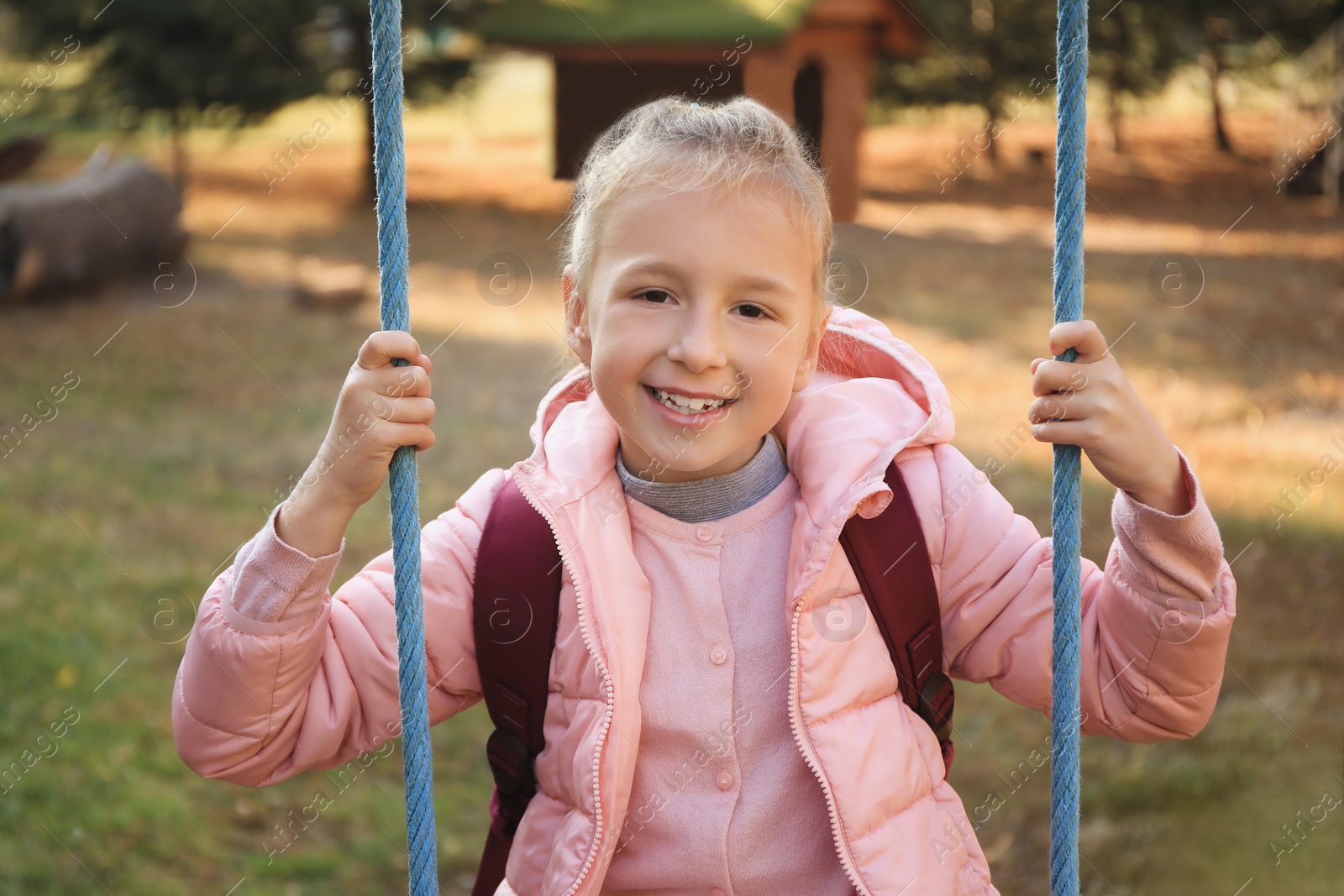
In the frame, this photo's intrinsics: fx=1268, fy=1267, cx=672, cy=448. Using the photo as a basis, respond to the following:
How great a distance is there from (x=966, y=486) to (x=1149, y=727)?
1.13 ft

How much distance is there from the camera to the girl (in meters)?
1.37

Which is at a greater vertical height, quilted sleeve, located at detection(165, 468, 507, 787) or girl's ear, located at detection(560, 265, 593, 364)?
girl's ear, located at detection(560, 265, 593, 364)

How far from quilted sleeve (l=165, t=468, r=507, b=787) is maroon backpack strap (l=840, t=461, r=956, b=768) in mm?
461

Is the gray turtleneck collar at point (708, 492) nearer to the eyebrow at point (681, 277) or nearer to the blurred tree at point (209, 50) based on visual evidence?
the eyebrow at point (681, 277)

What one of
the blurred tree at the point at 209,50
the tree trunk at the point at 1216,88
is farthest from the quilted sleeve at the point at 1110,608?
the tree trunk at the point at 1216,88

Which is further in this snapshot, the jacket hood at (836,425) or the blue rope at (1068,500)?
the jacket hood at (836,425)

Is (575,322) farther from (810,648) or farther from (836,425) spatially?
(810,648)

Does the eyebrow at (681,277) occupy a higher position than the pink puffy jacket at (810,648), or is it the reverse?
the eyebrow at (681,277)

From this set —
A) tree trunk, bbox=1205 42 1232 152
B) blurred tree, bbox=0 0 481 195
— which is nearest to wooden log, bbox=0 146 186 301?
blurred tree, bbox=0 0 481 195

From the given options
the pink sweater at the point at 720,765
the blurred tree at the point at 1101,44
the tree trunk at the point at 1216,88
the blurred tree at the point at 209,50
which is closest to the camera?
the pink sweater at the point at 720,765

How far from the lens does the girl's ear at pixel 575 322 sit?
1.55 metres

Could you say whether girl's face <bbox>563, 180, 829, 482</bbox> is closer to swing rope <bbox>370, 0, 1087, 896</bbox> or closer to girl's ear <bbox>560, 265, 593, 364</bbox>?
girl's ear <bbox>560, 265, 593, 364</bbox>

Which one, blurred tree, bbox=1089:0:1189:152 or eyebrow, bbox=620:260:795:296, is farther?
blurred tree, bbox=1089:0:1189:152

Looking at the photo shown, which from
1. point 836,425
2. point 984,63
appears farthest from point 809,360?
point 984,63
